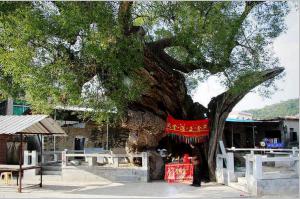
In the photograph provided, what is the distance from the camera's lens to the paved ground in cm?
1035

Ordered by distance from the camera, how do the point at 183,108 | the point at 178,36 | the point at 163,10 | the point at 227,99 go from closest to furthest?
the point at 178,36 → the point at 163,10 → the point at 227,99 → the point at 183,108

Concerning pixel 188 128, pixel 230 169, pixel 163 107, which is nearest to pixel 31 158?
pixel 163 107

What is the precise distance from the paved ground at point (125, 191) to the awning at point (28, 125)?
64.7 inches

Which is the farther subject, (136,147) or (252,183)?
(136,147)

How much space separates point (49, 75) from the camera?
1020cm

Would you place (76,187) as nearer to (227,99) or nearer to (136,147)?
(136,147)

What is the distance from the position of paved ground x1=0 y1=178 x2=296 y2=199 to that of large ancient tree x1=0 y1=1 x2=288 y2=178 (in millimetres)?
2027

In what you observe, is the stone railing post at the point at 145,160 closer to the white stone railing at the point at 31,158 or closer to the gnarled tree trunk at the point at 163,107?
the gnarled tree trunk at the point at 163,107

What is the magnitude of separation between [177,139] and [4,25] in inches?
303

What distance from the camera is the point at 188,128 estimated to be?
46.2ft

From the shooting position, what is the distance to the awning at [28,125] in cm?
1101

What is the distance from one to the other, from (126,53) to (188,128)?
5003 millimetres

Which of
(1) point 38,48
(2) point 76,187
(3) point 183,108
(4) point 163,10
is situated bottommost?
(2) point 76,187

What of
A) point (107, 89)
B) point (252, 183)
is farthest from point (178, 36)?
point (252, 183)
